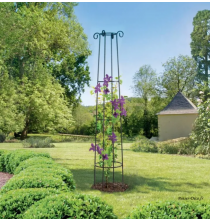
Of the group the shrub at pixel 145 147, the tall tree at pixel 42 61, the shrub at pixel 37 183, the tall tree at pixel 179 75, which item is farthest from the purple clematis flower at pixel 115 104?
the tall tree at pixel 179 75

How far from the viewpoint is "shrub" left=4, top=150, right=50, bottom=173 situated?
278 inches

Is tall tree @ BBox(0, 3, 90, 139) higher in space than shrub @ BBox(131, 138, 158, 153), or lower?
higher

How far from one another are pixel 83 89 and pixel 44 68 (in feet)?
20.4

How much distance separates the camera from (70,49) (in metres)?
23.3

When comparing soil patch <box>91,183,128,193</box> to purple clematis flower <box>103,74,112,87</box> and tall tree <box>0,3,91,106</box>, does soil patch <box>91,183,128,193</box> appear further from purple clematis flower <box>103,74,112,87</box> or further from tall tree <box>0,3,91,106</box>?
tall tree <box>0,3,91,106</box>

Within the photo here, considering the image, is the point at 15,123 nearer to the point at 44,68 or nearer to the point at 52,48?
the point at 44,68

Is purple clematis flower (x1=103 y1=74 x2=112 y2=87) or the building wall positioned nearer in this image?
purple clematis flower (x1=103 y1=74 x2=112 y2=87)

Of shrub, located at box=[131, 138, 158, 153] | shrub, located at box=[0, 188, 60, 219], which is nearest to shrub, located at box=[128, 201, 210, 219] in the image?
shrub, located at box=[0, 188, 60, 219]

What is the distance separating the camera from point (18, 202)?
322 centimetres

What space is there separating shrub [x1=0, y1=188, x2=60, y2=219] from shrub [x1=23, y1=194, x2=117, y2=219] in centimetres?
23

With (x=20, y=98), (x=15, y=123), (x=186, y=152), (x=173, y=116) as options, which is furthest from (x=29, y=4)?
(x=186, y=152)

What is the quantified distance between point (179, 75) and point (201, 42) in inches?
143

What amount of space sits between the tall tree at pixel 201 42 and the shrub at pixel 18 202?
2369cm

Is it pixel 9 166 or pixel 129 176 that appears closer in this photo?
pixel 129 176
